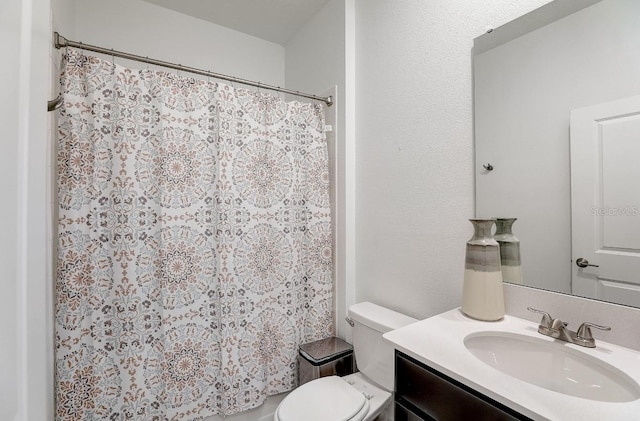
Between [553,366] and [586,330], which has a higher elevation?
[586,330]

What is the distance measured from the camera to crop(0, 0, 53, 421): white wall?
2.58ft

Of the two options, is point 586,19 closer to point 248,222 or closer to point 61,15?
point 248,222

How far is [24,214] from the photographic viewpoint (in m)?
0.92

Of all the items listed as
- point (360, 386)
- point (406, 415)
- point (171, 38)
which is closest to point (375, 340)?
point (360, 386)

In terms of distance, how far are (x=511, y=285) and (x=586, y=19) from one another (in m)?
0.94

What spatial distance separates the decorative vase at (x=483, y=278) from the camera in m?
1.02

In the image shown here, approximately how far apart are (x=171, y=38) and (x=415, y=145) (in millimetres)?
1910

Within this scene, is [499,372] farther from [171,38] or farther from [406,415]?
[171,38]

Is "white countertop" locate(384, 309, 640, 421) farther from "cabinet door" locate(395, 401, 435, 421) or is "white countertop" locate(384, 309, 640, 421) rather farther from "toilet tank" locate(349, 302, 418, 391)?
"toilet tank" locate(349, 302, 418, 391)

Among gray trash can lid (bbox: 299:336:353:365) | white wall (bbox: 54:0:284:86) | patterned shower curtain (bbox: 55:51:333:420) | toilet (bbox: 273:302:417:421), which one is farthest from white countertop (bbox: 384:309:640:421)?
white wall (bbox: 54:0:284:86)

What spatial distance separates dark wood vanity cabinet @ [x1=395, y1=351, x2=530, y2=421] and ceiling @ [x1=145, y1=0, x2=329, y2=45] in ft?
7.33

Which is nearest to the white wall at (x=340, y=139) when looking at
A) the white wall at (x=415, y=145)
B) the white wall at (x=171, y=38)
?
the white wall at (x=415, y=145)

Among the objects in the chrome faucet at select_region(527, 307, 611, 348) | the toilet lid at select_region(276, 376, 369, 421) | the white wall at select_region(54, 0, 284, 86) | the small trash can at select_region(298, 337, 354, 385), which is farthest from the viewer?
the white wall at select_region(54, 0, 284, 86)

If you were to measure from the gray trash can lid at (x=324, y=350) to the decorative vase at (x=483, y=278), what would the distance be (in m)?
0.89
